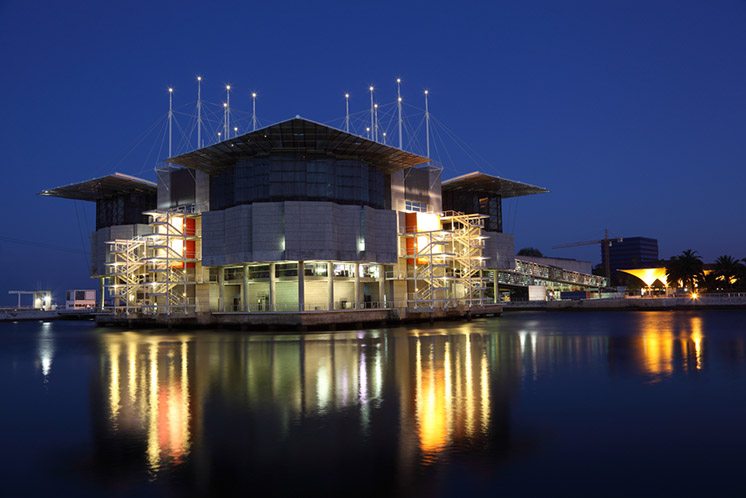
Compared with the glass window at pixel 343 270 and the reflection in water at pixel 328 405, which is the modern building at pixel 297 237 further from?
the reflection in water at pixel 328 405

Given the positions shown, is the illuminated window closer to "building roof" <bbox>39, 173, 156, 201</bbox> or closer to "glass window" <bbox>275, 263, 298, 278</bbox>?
"glass window" <bbox>275, 263, 298, 278</bbox>

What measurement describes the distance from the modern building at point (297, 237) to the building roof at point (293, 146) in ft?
0.50

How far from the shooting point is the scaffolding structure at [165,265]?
252 feet

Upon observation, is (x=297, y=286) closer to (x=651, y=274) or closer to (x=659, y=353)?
(x=659, y=353)

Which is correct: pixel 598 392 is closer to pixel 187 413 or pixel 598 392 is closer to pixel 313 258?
pixel 187 413

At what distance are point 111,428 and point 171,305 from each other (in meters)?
61.0

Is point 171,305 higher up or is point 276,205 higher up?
point 276,205

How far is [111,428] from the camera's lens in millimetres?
15945

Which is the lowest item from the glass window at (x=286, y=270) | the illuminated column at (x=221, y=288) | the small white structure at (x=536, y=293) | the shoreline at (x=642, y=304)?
the shoreline at (x=642, y=304)

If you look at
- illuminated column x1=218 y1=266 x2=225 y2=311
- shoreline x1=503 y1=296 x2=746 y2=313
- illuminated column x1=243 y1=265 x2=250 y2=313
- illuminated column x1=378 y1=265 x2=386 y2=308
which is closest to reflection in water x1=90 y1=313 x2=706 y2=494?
illuminated column x1=243 y1=265 x2=250 y2=313

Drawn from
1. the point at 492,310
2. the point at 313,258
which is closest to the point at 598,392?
the point at 313,258

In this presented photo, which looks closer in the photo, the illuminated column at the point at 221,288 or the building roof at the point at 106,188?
the illuminated column at the point at 221,288

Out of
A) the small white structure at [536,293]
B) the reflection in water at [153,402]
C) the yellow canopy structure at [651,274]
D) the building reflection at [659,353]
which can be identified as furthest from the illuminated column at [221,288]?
the yellow canopy structure at [651,274]

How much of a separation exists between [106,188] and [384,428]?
9358cm
